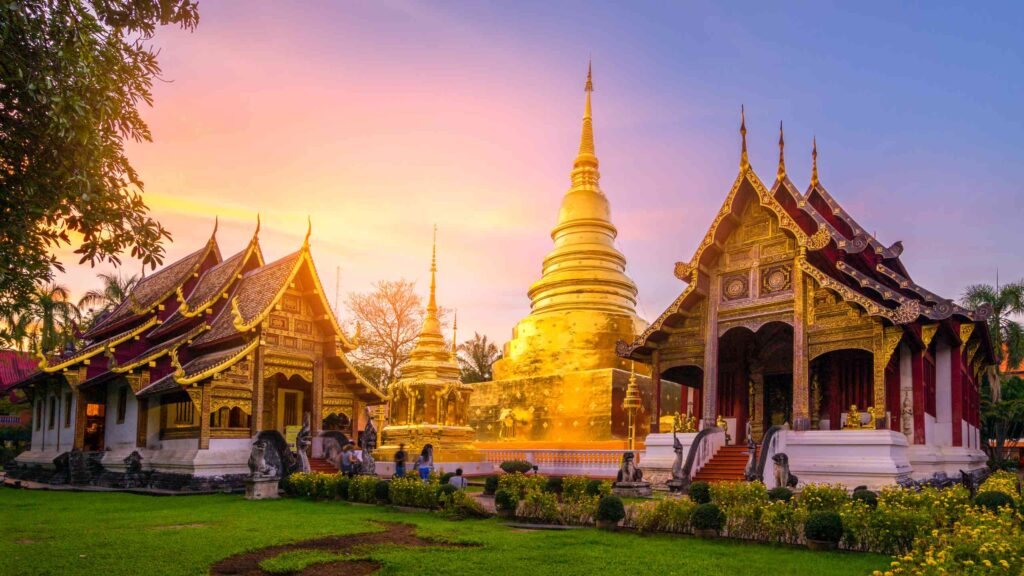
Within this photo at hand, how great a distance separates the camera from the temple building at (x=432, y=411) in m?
27.5

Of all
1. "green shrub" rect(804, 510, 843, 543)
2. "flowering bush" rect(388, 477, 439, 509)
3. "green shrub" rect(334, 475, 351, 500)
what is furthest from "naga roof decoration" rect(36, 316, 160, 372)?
"green shrub" rect(804, 510, 843, 543)

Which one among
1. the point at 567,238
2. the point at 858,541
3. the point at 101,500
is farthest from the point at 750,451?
Result: the point at 567,238

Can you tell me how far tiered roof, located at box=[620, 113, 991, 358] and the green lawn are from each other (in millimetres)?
9134

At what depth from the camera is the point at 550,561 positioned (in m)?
9.08

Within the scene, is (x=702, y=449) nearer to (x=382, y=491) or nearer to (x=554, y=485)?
(x=554, y=485)

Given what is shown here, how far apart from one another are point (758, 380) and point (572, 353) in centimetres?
976

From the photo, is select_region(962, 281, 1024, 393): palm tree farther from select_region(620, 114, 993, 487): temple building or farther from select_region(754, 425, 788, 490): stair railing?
select_region(754, 425, 788, 490): stair railing

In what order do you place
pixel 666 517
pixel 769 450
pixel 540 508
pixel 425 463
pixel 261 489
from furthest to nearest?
pixel 425 463 → pixel 769 450 → pixel 261 489 → pixel 540 508 → pixel 666 517

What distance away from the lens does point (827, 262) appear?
19.2 m

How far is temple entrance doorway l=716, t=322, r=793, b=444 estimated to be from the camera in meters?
22.2

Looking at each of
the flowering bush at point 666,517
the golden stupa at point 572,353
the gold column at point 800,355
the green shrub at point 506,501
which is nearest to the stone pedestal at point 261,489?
the green shrub at point 506,501

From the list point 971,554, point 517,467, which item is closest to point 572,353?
point 517,467

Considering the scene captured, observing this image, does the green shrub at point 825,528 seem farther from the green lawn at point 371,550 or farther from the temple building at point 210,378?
the temple building at point 210,378

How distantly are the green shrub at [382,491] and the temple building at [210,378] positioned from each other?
20.1ft
